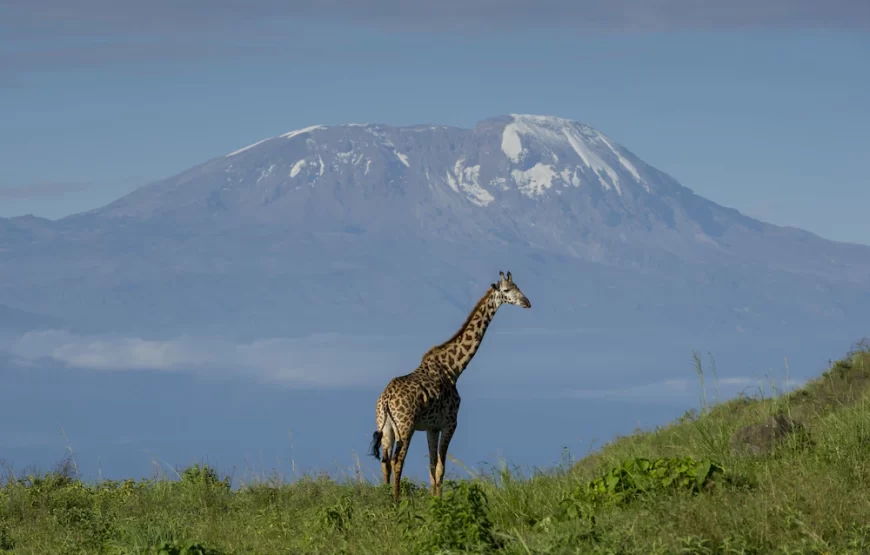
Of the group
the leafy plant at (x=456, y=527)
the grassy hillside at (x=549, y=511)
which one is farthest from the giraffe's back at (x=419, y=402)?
the leafy plant at (x=456, y=527)

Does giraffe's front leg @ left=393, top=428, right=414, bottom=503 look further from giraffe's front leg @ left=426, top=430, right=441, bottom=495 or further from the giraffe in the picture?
giraffe's front leg @ left=426, top=430, right=441, bottom=495

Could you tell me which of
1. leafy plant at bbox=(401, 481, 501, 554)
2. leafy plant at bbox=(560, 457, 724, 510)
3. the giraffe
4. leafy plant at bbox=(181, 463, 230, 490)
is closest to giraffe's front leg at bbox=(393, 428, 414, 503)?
the giraffe

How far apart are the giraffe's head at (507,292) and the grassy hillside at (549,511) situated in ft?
10.4

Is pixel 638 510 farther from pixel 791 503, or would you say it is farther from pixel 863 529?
pixel 863 529

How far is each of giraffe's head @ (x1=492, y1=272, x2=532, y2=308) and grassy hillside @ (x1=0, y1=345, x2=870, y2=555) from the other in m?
3.18

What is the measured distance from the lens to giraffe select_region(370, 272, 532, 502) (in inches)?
652

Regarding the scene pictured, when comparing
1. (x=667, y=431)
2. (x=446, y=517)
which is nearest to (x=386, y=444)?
(x=446, y=517)

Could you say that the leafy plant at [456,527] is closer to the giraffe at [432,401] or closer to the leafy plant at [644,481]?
the leafy plant at [644,481]

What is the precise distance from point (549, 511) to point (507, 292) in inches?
264

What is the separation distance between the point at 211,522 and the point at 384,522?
2728 millimetres

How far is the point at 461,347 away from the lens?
18578 mm

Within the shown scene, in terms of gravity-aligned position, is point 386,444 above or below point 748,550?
above

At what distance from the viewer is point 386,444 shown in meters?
16.7

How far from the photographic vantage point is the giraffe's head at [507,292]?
744 inches
